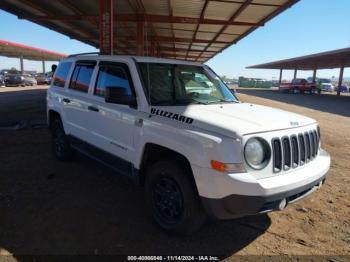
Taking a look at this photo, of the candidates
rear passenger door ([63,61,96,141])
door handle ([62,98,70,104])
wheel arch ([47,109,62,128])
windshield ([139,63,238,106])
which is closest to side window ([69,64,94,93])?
rear passenger door ([63,61,96,141])

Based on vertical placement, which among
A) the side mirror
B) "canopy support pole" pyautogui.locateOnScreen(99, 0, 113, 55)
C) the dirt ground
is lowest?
the dirt ground

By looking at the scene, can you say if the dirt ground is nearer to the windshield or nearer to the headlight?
the headlight

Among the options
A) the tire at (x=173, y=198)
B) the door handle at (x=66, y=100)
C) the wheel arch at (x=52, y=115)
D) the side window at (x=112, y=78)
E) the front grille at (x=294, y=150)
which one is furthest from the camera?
the wheel arch at (x=52, y=115)

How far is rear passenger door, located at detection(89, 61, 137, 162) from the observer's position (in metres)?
4.16

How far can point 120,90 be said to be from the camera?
12.8ft

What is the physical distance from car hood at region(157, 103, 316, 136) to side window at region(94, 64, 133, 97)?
0.79 m

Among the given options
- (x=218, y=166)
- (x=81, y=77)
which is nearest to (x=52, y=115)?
(x=81, y=77)

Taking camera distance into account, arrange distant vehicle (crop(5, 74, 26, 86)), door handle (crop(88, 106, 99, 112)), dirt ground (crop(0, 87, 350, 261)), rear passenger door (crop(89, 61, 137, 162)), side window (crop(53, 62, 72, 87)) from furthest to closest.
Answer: distant vehicle (crop(5, 74, 26, 86))
side window (crop(53, 62, 72, 87))
door handle (crop(88, 106, 99, 112))
rear passenger door (crop(89, 61, 137, 162))
dirt ground (crop(0, 87, 350, 261))

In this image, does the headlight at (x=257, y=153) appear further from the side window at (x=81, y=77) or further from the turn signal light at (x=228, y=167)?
the side window at (x=81, y=77)

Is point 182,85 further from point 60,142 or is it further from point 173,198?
point 60,142

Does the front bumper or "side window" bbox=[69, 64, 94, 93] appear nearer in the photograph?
the front bumper

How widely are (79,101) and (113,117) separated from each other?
4.03 feet

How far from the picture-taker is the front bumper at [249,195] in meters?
2.97

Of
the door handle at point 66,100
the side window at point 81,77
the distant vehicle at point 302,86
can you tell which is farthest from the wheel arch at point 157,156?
the distant vehicle at point 302,86
